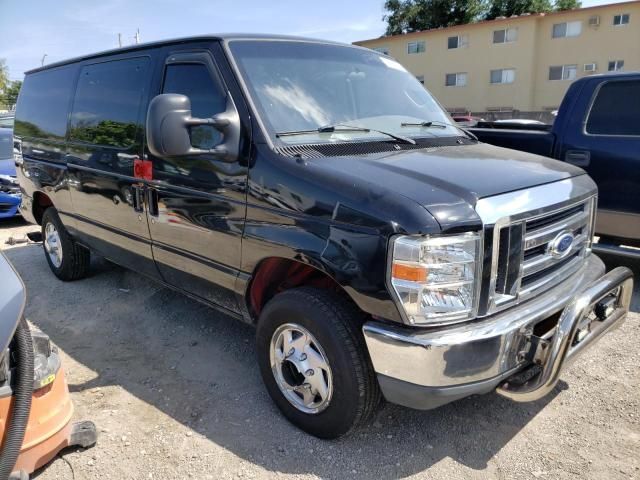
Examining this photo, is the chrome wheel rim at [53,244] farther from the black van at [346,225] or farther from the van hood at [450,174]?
the van hood at [450,174]

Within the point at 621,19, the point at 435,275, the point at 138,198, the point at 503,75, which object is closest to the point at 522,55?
the point at 503,75

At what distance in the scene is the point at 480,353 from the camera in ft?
7.71

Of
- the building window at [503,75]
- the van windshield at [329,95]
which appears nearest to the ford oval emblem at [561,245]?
the van windshield at [329,95]

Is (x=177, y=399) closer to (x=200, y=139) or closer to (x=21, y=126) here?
(x=200, y=139)

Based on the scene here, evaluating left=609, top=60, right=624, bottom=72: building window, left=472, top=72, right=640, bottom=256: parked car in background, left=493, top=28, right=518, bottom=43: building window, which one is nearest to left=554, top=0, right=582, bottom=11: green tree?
left=493, top=28, right=518, bottom=43: building window

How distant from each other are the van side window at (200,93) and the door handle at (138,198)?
721 mm

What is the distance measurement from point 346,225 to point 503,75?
3337 cm

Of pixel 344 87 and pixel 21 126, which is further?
pixel 21 126

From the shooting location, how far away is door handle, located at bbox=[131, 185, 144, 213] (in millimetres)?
3721

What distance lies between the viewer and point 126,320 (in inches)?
179

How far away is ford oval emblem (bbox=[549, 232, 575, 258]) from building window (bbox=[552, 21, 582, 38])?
3190cm

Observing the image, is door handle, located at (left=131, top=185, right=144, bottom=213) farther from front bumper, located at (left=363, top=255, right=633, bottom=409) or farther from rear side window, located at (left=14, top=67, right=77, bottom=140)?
front bumper, located at (left=363, top=255, right=633, bottom=409)

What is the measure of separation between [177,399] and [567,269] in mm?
2498

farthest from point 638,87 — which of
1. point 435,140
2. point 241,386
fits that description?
point 241,386
